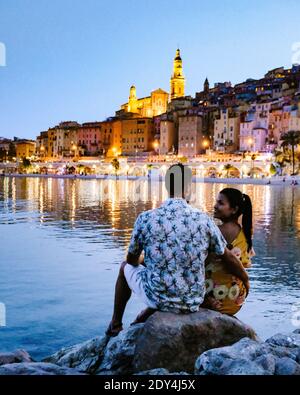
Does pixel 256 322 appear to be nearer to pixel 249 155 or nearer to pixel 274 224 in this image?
pixel 274 224

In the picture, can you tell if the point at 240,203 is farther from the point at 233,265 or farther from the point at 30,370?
the point at 30,370

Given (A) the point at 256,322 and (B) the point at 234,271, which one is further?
(A) the point at 256,322

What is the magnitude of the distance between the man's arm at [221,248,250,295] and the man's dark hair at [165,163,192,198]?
0.58 meters

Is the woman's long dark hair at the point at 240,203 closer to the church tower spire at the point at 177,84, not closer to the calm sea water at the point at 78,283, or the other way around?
the calm sea water at the point at 78,283

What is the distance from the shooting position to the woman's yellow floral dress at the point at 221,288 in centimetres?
454

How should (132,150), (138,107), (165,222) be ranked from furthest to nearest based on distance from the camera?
1. (138,107)
2. (132,150)
3. (165,222)

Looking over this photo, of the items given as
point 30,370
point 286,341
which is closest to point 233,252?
point 286,341

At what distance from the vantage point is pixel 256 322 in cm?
665

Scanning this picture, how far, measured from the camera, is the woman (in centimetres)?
456

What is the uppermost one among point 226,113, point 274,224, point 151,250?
point 226,113

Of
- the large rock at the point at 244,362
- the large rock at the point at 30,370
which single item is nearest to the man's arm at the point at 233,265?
the large rock at the point at 244,362

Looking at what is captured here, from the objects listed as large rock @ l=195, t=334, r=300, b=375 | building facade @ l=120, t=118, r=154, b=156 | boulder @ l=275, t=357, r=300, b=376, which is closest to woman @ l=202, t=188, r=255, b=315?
large rock @ l=195, t=334, r=300, b=375

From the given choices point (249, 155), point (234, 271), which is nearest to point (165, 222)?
point (234, 271)

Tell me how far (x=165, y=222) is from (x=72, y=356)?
159 centimetres
